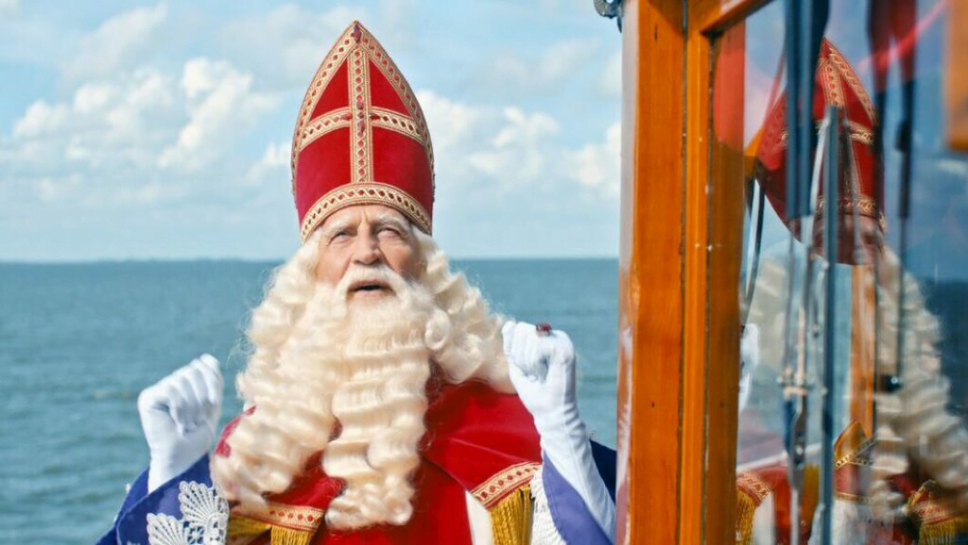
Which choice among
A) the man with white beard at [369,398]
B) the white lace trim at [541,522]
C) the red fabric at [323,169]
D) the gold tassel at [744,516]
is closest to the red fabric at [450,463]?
the man with white beard at [369,398]

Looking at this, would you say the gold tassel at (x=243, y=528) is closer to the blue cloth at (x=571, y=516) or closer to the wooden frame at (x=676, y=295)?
the blue cloth at (x=571, y=516)

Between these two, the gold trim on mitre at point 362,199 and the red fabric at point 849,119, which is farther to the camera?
the gold trim on mitre at point 362,199

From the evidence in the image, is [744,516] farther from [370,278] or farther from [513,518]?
[370,278]

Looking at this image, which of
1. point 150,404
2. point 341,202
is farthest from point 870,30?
point 341,202

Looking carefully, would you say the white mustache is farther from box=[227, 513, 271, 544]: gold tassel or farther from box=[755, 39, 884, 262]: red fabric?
box=[755, 39, 884, 262]: red fabric

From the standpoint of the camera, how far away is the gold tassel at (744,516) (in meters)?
1.66

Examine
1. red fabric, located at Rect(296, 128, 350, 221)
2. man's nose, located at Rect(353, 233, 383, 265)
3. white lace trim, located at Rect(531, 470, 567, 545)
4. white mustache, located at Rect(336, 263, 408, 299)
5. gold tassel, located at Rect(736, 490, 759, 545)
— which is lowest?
white lace trim, located at Rect(531, 470, 567, 545)

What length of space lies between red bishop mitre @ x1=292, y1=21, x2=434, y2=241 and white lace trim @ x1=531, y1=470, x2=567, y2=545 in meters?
0.77

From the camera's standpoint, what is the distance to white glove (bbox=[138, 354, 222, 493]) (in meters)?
2.59

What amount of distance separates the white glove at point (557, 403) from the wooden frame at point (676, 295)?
2.20ft

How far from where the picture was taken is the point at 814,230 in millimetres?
1484

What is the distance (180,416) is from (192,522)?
0.21m

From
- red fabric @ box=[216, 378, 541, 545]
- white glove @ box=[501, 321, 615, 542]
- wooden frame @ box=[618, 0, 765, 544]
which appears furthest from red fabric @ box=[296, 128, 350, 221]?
wooden frame @ box=[618, 0, 765, 544]

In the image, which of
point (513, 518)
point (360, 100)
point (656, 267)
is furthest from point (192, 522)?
point (656, 267)
